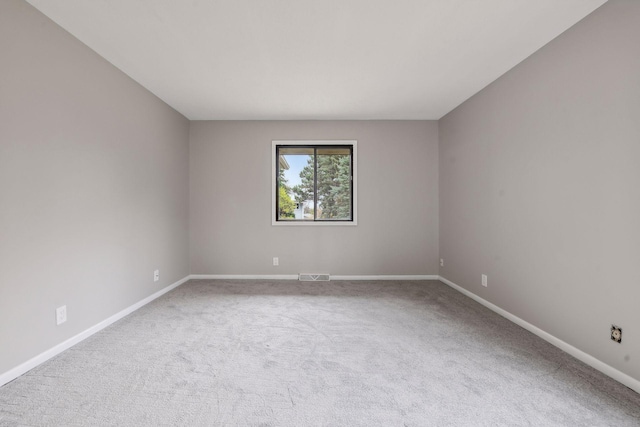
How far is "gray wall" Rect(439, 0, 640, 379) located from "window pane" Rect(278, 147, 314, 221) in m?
2.39

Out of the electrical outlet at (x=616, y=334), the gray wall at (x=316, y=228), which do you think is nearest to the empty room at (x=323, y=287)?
the electrical outlet at (x=616, y=334)

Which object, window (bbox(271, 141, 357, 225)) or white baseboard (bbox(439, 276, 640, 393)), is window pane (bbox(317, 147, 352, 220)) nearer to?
window (bbox(271, 141, 357, 225))

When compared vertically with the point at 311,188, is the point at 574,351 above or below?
below

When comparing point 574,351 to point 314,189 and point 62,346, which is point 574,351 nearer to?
point 314,189

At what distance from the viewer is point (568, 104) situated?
6.70 feet

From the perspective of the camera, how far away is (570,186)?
2.03 metres

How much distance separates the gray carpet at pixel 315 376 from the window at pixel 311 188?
5.83 feet

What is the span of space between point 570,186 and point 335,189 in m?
3.32

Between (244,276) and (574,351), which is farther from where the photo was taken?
(244,276)

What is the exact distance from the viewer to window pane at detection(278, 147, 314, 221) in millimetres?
4281

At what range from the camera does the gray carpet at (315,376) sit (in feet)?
4.66

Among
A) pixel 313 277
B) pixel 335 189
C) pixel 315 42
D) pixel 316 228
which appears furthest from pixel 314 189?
pixel 315 42

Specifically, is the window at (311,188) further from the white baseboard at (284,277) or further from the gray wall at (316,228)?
the white baseboard at (284,277)

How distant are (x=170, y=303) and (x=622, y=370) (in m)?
3.90
